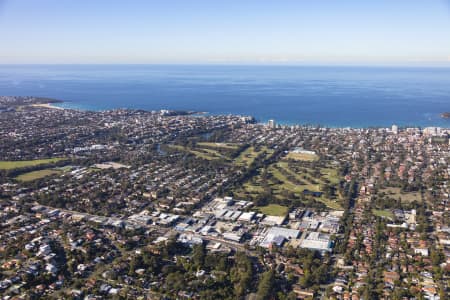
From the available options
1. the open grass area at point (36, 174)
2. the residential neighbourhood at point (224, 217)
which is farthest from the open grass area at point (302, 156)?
the open grass area at point (36, 174)

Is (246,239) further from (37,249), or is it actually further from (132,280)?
(37,249)

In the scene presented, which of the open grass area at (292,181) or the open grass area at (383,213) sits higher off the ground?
the open grass area at (292,181)

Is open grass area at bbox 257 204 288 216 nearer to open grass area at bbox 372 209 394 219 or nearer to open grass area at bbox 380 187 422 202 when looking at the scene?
open grass area at bbox 372 209 394 219

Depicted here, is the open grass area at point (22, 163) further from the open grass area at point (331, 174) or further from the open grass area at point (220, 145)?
the open grass area at point (331, 174)

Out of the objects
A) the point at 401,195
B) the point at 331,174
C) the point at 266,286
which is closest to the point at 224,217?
the point at 266,286

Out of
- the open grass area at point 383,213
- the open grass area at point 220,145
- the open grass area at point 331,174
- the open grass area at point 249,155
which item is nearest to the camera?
the open grass area at point 383,213

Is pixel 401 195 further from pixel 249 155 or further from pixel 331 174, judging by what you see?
pixel 249 155
